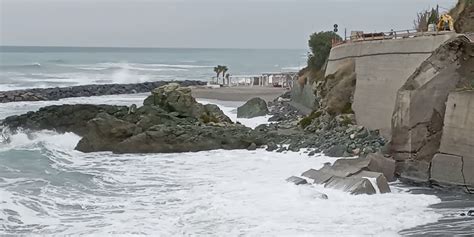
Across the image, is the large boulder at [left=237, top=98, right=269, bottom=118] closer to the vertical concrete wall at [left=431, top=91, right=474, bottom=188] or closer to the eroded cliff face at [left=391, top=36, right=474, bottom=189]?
the eroded cliff face at [left=391, top=36, right=474, bottom=189]

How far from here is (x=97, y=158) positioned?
2328 centimetres

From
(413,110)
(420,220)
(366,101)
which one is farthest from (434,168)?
(366,101)

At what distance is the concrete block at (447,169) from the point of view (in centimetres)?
1698

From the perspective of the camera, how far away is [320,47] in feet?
130

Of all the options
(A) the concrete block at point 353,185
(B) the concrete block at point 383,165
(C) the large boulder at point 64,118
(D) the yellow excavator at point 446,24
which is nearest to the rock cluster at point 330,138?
(B) the concrete block at point 383,165

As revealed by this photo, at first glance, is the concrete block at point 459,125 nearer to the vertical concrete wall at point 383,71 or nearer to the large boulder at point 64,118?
the vertical concrete wall at point 383,71

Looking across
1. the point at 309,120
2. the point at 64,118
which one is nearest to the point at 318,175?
the point at 309,120

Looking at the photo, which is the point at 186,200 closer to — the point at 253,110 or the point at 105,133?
the point at 105,133

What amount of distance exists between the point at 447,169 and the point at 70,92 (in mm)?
45407

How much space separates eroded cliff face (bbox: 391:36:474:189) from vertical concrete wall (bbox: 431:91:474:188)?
27.2 inches

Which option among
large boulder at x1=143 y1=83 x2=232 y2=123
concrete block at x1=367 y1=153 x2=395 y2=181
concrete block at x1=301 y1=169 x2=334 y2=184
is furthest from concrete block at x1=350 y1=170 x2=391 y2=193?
large boulder at x1=143 y1=83 x2=232 y2=123

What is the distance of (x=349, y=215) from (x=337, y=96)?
14.0m

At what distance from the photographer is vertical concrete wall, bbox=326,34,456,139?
22016mm

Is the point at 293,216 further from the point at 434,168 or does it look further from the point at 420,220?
the point at 434,168
